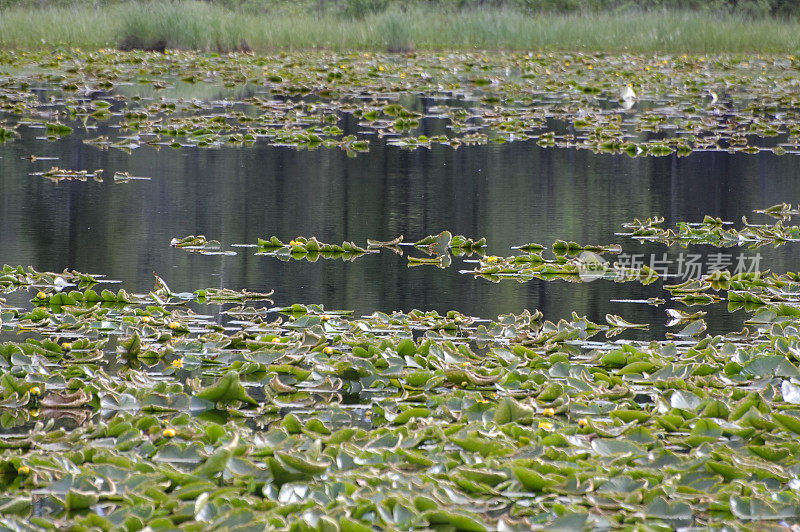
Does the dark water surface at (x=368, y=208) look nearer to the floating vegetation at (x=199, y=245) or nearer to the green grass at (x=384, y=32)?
the floating vegetation at (x=199, y=245)

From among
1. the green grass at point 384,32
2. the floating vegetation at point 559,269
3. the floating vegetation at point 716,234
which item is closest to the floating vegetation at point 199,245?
the floating vegetation at point 559,269

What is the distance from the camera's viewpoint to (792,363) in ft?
11.6

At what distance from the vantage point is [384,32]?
21547 millimetres

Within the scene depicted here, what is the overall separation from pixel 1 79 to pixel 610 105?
7.65m

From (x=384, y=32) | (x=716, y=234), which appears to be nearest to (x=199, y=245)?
(x=716, y=234)

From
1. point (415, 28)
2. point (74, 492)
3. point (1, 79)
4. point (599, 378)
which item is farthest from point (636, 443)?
point (415, 28)

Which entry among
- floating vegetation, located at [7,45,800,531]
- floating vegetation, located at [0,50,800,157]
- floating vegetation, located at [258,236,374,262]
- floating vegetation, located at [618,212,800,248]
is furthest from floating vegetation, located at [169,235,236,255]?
floating vegetation, located at [0,50,800,157]

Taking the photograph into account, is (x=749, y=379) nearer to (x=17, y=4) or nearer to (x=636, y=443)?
(x=636, y=443)

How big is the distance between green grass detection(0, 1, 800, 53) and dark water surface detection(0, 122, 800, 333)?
1079 cm

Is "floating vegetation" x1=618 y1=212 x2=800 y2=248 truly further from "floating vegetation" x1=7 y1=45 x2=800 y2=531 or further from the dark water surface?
the dark water surface

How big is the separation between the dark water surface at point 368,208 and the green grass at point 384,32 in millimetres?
10786

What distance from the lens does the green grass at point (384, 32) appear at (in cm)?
2030

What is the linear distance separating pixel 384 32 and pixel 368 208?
15.3 m

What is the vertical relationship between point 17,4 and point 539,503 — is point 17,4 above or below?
above
